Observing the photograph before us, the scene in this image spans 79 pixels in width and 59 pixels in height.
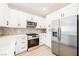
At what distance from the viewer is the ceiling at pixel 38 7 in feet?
5.08

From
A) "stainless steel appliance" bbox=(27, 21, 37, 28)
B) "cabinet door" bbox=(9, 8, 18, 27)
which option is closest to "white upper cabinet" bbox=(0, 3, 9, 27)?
"cabinet door" bbox=(9, 8, 18, 27)

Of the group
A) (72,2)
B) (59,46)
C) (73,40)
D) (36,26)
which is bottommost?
(59,46)

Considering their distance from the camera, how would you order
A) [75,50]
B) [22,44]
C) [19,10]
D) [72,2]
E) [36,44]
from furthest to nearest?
[22,44] → [36,44] → [19,10] → [75,50] → [72,2]

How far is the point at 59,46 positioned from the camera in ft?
6.92

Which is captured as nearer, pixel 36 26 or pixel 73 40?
pixel 73 40

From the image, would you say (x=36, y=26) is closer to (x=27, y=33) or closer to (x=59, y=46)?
(x=27, y=33)

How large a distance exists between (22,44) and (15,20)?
67 centimetres

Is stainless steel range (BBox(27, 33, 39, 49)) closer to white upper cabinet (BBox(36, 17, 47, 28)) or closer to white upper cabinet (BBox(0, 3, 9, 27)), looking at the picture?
white upper cabinet (BBox(36, 17, 47, 28))

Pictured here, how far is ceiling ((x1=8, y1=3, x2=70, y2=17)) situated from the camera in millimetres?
1549

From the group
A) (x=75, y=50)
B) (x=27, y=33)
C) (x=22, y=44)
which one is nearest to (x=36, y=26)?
(x=27, y=33)

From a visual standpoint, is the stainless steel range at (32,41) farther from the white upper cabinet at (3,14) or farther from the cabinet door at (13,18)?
the white upper cabinet at (3,14)

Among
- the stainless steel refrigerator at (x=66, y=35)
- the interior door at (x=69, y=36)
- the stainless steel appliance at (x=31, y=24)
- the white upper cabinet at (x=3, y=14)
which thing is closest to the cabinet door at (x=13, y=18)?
the white upper cabinet at (x=3, y=14)

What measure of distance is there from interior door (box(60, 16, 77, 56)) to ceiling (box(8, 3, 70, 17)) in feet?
1.14

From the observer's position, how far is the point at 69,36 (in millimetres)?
1770
